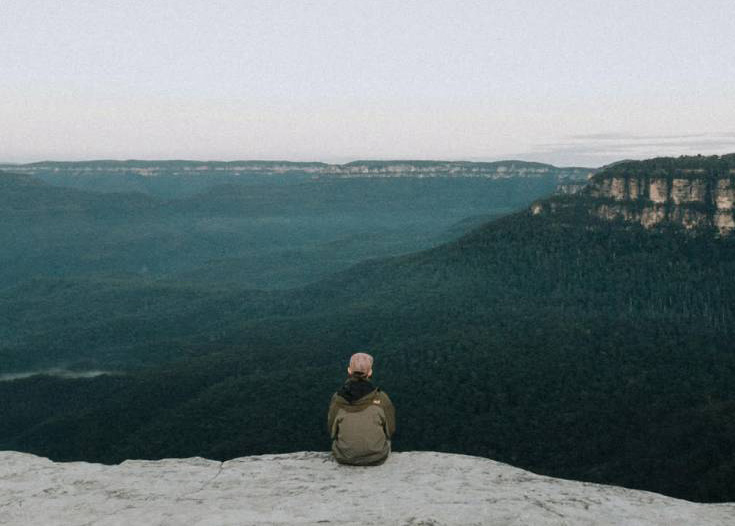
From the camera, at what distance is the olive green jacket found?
681 inches

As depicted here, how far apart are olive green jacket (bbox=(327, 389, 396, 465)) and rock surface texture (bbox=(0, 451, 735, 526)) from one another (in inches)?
18.5

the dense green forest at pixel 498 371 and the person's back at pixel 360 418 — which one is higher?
the person's back at pixel 360 418

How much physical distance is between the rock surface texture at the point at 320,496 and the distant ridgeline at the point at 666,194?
6277 inches

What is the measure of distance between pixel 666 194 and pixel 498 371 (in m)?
98.5

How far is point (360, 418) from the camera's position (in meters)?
17.3

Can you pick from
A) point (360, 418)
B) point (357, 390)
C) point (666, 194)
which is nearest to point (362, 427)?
point (360, 418)

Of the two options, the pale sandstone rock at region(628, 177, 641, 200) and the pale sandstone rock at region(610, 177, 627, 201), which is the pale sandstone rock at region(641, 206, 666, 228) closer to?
the pale sandstone rock at region(628, 177, 641, 200)

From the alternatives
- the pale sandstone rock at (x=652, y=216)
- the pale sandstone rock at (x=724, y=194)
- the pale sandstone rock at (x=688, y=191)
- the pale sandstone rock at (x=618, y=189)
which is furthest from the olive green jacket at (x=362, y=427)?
the pale sandstone rock at (x=618, y=189)

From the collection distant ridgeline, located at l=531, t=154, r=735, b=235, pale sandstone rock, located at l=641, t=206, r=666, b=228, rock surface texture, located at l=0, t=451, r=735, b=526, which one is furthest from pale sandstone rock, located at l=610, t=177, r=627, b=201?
rock surface texture, located at l=0, t=451, r=735, b=526

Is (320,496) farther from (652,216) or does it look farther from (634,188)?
(634,188)

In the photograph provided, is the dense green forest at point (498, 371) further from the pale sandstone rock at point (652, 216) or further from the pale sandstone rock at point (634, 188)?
the pale sandstone rock at point (634, 188)

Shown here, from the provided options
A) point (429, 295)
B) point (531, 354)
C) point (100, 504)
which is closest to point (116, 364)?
point (429, 295)

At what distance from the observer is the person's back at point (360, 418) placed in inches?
681

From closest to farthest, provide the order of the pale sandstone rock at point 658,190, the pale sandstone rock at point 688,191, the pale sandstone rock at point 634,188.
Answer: the pale sandstone rock at point 688,191, the pale sandstone rock at point 658,190, the pale sandstone rock at point 634,188
